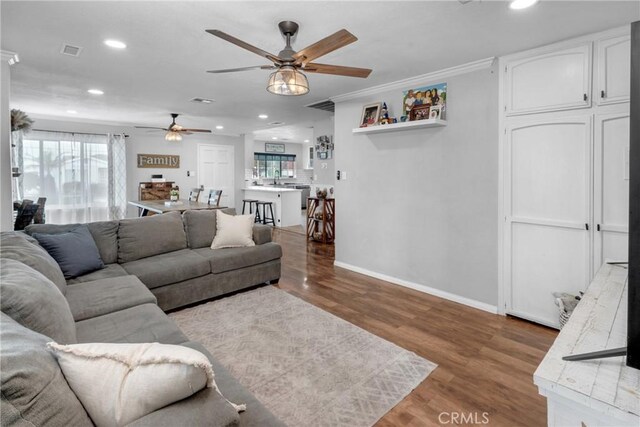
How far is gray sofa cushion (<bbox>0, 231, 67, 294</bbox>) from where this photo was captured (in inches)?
75.6

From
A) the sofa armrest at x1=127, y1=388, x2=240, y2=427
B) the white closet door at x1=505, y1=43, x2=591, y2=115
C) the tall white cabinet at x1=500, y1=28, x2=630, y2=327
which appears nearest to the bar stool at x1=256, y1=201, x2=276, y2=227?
the tall white cabinet at x1=500, y1=28, x2=630, y2=327

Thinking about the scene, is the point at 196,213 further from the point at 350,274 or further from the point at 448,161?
the point at 448,161

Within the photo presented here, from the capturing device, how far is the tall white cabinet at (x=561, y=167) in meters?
2.48

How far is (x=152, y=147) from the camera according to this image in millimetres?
7617

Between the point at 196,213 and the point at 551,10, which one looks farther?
the point at 196,213

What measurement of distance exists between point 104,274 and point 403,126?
130 inches

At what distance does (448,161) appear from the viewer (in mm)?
3480

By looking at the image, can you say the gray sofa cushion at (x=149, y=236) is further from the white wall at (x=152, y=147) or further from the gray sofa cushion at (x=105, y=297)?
the white wall at (x=152, y=147)

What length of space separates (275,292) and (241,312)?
1.97 ft

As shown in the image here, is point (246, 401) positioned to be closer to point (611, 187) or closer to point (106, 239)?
point (106, 239)

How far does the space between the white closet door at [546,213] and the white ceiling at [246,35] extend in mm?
827

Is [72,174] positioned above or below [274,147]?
below

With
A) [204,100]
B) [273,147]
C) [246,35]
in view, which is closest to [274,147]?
[273,147]

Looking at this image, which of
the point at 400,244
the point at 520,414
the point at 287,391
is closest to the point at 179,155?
the point at 400,244
